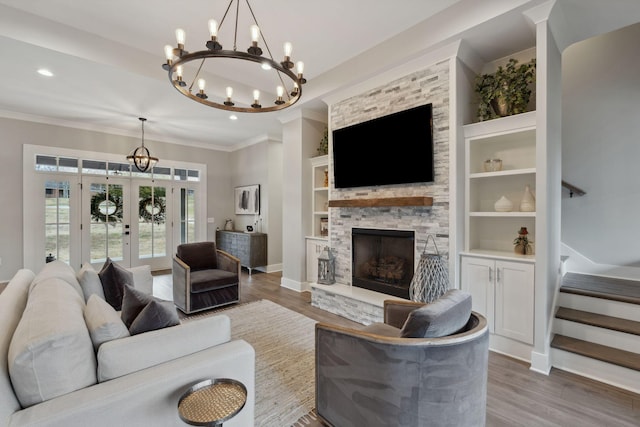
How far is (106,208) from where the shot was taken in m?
5.70

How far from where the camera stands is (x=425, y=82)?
3.15m

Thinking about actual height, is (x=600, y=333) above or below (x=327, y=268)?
below

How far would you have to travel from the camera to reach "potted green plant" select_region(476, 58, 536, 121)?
2.74m

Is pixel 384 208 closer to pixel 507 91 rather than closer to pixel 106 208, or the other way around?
pixel 507 91

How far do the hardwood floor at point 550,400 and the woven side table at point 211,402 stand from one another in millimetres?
818

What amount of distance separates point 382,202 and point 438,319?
2.07 m

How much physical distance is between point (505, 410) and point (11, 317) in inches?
121

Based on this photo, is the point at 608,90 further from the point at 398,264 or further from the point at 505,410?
the point at 505,410

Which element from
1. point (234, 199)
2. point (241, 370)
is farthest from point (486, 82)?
point (234, 199)

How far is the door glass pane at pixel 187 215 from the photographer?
6.73 m

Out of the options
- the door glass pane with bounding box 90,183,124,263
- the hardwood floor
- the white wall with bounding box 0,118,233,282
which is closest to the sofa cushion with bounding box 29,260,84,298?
the hardwood floor

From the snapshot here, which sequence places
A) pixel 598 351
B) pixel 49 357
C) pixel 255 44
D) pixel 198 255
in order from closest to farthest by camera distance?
pixel 49 357, pixel 255 44, pixel 598 351, pixel 198 255

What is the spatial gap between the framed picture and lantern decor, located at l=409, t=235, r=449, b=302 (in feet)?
14.5

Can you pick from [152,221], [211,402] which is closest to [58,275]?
[211,402]
